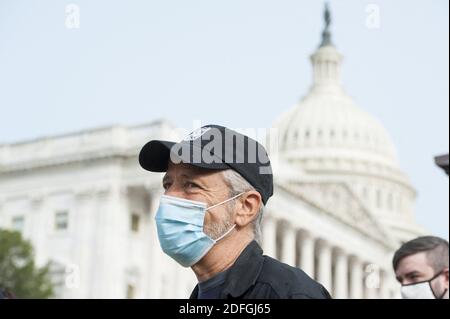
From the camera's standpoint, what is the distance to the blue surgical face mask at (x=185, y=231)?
5152 mm

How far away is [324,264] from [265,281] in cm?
9231

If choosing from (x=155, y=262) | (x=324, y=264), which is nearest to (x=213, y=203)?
(x=155, y=262)

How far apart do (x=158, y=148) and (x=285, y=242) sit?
85562 millimetres

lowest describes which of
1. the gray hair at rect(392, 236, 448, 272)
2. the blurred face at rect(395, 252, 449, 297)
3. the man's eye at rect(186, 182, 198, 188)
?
the blurred face at rect(395, 252, 449, 297)

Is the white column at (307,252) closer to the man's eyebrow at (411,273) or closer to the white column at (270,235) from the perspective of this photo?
the white column at (270,235)

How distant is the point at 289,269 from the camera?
4.81 meters

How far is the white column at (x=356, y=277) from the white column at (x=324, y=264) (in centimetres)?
584

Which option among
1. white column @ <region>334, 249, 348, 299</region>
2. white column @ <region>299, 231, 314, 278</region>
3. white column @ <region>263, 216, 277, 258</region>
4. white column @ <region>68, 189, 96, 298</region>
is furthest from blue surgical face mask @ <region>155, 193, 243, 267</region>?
white column @ <region>334, 249, 348, 299</region>

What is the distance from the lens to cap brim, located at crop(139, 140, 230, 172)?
5125mm

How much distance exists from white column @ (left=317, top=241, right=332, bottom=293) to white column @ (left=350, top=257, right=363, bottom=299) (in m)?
5.84

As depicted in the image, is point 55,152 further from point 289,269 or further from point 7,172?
point 289,269

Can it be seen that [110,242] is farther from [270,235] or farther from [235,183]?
[235,183]

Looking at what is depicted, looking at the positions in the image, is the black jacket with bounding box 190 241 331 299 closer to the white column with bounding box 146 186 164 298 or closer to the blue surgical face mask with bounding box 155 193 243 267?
the blue surgical face mask with bounding box 155 193 243 267

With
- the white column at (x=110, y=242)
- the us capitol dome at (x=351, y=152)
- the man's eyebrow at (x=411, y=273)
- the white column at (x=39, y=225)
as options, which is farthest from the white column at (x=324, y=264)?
the man's eyebrow at (x=411, y=273)
